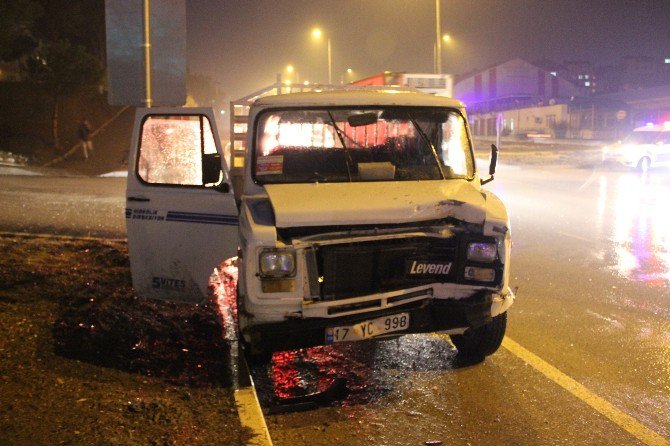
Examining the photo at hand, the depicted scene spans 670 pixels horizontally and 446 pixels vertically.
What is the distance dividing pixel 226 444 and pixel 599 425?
2.48 meters

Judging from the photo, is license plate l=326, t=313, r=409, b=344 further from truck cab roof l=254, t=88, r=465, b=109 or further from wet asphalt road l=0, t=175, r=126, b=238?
wet asphalt road l=0, t=175, r=126, b=238

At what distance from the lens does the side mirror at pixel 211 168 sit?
589 centimetres

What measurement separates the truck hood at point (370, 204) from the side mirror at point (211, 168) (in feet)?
2.01

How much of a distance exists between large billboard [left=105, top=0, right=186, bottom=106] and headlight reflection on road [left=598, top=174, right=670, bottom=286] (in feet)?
23.2

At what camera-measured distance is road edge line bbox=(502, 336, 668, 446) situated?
4.44 meters

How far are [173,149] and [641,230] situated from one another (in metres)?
10.0

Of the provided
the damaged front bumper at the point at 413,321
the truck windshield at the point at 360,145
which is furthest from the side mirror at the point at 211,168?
the damaged front bumper at the point at 413,321

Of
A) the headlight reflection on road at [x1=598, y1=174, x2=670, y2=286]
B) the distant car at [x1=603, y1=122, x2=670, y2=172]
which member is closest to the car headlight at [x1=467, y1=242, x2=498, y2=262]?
the headlight reflection on road at [x1=598, y1=174, x2=670, y2=286]

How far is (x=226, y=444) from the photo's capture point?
13.6 ft

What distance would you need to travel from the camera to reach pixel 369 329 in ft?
16.0

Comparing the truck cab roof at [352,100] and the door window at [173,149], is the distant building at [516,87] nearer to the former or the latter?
the truck cab roof at [352,100]

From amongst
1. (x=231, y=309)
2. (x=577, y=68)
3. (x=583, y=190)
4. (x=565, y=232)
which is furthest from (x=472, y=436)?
(x=577, y=68)

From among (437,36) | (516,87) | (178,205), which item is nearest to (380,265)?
(178,205)

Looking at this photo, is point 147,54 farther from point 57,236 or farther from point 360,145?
point 360,145
